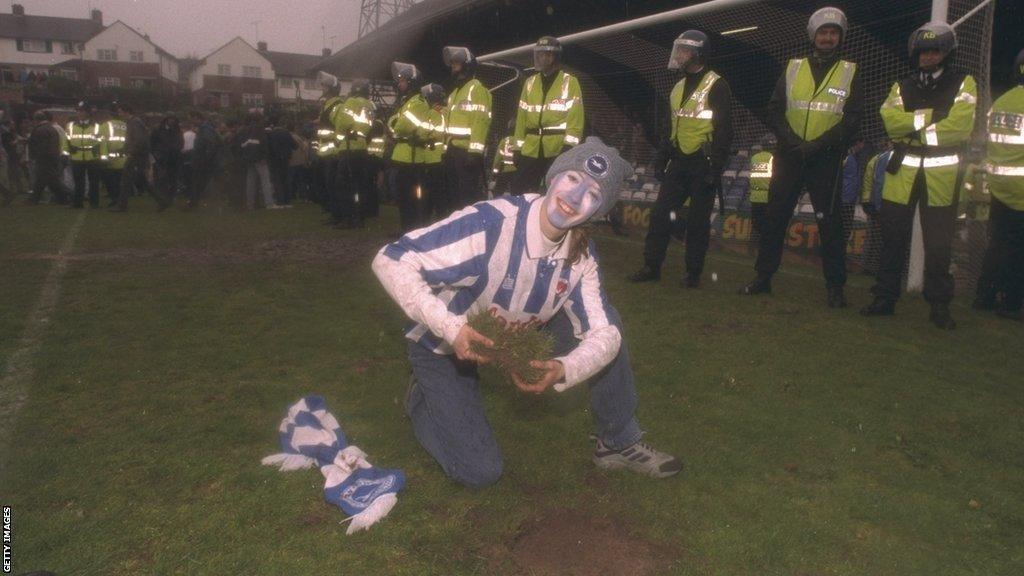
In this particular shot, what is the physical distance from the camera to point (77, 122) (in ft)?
47.5

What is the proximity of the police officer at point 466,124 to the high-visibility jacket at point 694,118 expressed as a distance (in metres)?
2.63

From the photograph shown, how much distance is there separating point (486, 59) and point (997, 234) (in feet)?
30.5

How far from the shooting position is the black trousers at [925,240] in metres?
6.02

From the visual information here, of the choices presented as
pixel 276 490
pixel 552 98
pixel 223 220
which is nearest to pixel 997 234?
pixel 552 98

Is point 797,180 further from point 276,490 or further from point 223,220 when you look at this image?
point 223,220

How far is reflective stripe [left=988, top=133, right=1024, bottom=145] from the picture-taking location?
6.07 meters

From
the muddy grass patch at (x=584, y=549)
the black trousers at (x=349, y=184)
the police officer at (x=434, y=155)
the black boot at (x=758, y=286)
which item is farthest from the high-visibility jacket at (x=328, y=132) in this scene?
the muddy grass patch at (x=584, y=549)

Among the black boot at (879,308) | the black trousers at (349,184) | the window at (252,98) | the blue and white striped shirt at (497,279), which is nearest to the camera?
the blue and white striped shirt at (497,279)

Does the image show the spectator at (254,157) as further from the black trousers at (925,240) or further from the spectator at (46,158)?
the black trousers at (925,240)

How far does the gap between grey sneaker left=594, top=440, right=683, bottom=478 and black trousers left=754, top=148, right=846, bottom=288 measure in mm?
3945

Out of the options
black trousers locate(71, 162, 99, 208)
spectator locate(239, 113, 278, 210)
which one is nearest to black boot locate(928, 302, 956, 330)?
spectator locate(239, 113, 278, 210)

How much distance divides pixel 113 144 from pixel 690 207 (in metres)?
12.4

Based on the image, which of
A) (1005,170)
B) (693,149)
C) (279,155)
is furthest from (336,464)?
(279,155)

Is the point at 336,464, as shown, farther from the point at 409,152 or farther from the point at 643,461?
the point at 409,152
